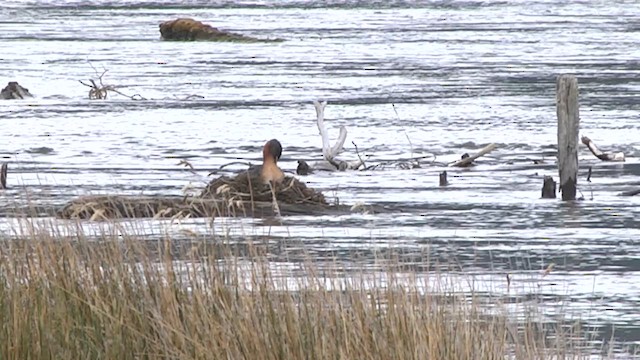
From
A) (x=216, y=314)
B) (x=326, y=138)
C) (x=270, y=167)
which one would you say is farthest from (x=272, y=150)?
(x=216, y=314)

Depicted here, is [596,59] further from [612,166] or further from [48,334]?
[48,334]

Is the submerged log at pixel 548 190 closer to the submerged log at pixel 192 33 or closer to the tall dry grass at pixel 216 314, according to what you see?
the tall dry grass at pixel 216 314

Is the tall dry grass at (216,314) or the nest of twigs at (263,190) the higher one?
the tall dry grass at (216,314)

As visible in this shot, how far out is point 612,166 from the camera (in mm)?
30078

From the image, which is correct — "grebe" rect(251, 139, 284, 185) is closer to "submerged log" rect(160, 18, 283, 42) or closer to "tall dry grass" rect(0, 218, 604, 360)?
"tall dry grass" rect(0, 218, 604, 360)

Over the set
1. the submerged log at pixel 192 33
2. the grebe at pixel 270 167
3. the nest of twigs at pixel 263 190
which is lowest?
the submerged log at pixel 192 33

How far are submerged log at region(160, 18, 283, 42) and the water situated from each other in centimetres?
124

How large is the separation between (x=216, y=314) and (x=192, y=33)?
6953 cm

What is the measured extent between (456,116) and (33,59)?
24617 mm

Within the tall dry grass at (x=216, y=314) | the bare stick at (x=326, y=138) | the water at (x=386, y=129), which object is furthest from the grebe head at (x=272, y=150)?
the tall dry grass at (x=216, y=314)

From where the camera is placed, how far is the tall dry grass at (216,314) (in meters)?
9.28

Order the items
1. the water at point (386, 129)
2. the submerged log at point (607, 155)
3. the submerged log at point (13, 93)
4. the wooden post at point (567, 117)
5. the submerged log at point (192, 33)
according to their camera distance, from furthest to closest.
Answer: the submerged log at point (192, 33), the submerged log at point (13, 93), the submerged log at point (607, 155), the wooden post at point (567, 117), the water at point (386, 129)

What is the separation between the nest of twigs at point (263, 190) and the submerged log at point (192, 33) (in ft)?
174

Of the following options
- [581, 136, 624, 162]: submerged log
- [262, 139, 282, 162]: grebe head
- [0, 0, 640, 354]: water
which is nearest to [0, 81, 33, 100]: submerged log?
[0, 0, 640, 354]: water
